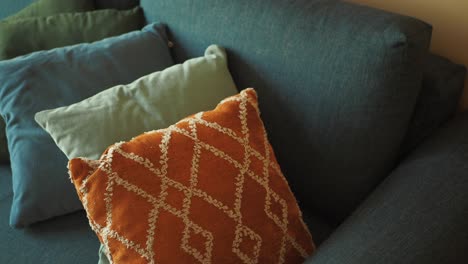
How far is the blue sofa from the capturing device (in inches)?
31.3

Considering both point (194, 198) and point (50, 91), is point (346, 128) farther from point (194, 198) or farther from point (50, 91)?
point (50, 91)

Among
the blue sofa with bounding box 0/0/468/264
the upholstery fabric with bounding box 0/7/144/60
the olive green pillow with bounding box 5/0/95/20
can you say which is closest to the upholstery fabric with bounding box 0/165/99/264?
the blue sofa with bounding box 0/0/468/264

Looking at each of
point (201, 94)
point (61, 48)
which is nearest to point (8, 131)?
point (61, 48)

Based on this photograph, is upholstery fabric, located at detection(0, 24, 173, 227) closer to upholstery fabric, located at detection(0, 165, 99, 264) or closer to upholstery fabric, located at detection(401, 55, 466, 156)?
upholstery fabric, located at detection(0, 165, 99, 264)

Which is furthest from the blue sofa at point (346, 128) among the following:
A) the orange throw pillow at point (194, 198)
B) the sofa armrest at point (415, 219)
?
the orange throw pillow at point (194, 198)

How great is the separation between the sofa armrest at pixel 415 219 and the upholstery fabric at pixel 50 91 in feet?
2.07

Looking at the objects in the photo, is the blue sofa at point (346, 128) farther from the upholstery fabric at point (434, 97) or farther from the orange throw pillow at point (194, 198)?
the orange throw pillow at point (194, 198)

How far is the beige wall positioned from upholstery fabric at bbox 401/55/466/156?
0.05 m

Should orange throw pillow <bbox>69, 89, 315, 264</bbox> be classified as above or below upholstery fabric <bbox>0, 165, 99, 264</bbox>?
above

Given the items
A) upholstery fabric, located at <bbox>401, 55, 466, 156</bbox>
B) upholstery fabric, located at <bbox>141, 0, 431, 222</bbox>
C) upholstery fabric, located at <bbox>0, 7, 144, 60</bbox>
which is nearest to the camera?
upholstery fabric, located at <bbox>141, 0, 431, 222</bbox>

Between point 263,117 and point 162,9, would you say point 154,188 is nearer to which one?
point 263,117

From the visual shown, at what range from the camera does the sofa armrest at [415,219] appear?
0.74 m

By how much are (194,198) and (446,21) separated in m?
0.74

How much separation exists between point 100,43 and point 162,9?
19 cm
